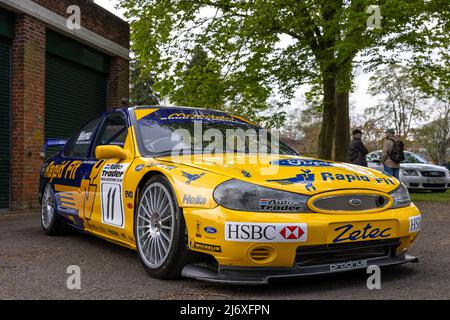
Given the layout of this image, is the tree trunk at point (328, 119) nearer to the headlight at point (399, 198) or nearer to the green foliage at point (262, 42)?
the green foliage at point (262, 42)

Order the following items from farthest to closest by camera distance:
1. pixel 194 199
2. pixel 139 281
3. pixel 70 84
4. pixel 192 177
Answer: pixel 70 84 < pixel 139 281 < pixel 192 177 < pixel 194 199

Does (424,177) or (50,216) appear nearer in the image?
(50,216)

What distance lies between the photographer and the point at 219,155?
4199 mm

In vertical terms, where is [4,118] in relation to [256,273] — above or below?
above

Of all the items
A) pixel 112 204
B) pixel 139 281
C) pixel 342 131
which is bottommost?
pixel 139 281

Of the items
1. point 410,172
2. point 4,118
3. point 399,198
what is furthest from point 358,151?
point 399,198

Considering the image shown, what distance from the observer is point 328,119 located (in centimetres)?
1382

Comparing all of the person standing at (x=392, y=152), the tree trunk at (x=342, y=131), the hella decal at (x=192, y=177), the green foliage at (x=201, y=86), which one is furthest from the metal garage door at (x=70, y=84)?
the hella decal at (x=192, y=177)

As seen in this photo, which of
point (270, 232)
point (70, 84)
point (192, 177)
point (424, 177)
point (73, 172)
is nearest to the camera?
point (270, 232)

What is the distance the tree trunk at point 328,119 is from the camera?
1351 cm

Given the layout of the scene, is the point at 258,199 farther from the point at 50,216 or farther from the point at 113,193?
the point at 50,216

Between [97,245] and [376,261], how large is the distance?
2.98 m

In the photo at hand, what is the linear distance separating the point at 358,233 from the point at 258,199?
0.71 m
